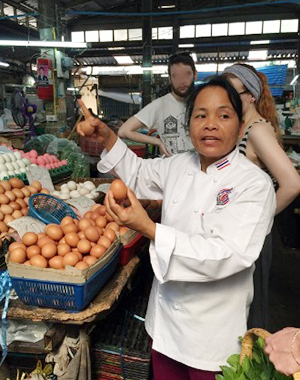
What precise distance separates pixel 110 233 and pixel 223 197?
941mm

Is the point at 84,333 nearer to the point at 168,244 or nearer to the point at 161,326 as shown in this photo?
the point at 161,326

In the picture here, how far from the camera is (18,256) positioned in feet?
5.73

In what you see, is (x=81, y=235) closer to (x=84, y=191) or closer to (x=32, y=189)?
(x=32, y=189)

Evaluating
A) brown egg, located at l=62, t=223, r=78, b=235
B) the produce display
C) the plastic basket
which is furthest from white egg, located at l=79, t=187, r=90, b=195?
brown egg, located at l=62, t=223, r=78, b=235

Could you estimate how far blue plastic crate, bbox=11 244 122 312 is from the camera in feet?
5.35

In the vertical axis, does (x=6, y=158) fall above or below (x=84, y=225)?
above

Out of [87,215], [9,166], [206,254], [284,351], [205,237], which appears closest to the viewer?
[284,351]

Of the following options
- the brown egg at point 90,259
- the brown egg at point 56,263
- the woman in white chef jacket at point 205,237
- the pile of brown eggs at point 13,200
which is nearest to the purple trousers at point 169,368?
the woman in white chef jacket at point 205,237

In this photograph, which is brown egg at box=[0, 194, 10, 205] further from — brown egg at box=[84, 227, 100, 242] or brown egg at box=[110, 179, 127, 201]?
brown egg at box=[110, 179, 127, 201]

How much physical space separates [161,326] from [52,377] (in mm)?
889

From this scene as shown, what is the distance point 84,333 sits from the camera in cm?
198

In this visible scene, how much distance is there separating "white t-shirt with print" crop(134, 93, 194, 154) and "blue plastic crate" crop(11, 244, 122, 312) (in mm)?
1854

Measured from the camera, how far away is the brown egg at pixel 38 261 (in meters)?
1.71

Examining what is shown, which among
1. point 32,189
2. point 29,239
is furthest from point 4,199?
point 29,239
